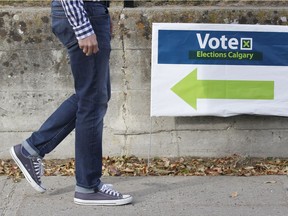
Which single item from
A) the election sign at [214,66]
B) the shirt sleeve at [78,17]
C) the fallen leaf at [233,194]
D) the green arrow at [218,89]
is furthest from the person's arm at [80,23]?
the fallen leaf at [233,194]

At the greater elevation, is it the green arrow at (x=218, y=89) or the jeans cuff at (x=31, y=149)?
the green arrow at (x=218, y=89)

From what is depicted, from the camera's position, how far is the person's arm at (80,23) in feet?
15.8

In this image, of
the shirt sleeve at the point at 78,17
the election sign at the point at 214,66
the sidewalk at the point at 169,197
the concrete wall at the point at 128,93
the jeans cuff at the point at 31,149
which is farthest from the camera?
the concrete wall at the point at 128,93

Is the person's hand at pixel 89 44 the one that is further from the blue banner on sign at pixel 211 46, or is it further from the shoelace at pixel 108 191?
the blue banner on sign at pixel 211 46

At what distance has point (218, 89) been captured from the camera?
6.21 meters

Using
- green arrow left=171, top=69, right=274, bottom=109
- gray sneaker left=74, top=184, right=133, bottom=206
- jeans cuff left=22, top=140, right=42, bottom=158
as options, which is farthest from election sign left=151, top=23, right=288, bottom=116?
jeans cuff left=22, top=140, right=42, bottom=158

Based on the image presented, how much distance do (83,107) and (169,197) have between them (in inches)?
39.8

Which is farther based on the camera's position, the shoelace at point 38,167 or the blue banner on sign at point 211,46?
the blue banner on sign at point 211,46

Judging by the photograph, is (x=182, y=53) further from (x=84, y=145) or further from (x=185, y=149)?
(x=84, y=145)

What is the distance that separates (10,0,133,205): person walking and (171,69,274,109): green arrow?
1.03 meters

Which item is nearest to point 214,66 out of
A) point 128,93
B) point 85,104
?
point 128,93

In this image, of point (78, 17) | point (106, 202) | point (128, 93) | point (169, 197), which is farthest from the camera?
point (128, 93)

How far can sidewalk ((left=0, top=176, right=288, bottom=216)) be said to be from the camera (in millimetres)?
5289

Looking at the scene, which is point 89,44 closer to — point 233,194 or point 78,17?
point 78,17
